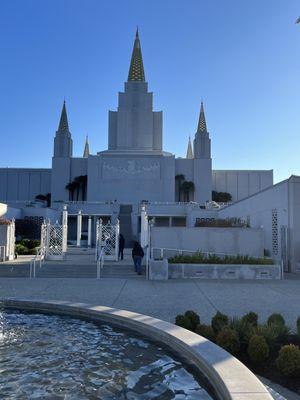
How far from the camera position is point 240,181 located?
253 feet

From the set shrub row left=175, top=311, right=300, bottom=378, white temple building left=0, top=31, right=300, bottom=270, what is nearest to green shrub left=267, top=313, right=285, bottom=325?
shrub row left=175, top=311, right=300, bottom=378

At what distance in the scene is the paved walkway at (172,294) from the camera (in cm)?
1057

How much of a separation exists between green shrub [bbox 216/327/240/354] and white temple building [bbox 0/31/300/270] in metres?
52.7

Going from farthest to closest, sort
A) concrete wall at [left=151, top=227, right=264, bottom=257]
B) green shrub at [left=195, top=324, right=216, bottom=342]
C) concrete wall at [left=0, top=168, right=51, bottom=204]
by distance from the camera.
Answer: concrete wall at [left=0, top=168, right=51, bottom=204] → concrete wall at [left=151, top=227, right=264, bottom=257] → green shrub at [left=195, top=324, right=216, bottom=342]

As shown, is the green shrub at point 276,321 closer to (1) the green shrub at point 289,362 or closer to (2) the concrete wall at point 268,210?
(1) the green shrub at point 289,362

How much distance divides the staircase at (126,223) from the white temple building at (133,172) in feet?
0.67

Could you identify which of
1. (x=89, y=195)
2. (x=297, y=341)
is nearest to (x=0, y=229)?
(x=297, y=341)

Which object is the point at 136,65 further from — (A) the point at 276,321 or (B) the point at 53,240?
(A) the point at 276,321

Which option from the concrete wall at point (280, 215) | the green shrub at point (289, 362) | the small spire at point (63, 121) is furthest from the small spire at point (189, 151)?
the green shrub at point (289, 362)

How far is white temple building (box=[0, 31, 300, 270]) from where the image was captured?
69.1 meters

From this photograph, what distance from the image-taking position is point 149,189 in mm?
69375

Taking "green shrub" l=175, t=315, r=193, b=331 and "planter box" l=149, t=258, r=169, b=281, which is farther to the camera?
"planter box" l=149, t=258, r=169, b=281

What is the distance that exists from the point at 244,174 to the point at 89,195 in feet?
87.0

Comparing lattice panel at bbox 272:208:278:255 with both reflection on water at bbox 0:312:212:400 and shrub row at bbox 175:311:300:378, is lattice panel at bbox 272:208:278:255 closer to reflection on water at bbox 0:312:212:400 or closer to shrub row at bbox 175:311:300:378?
shrub row at bbox 175:311:300:378
